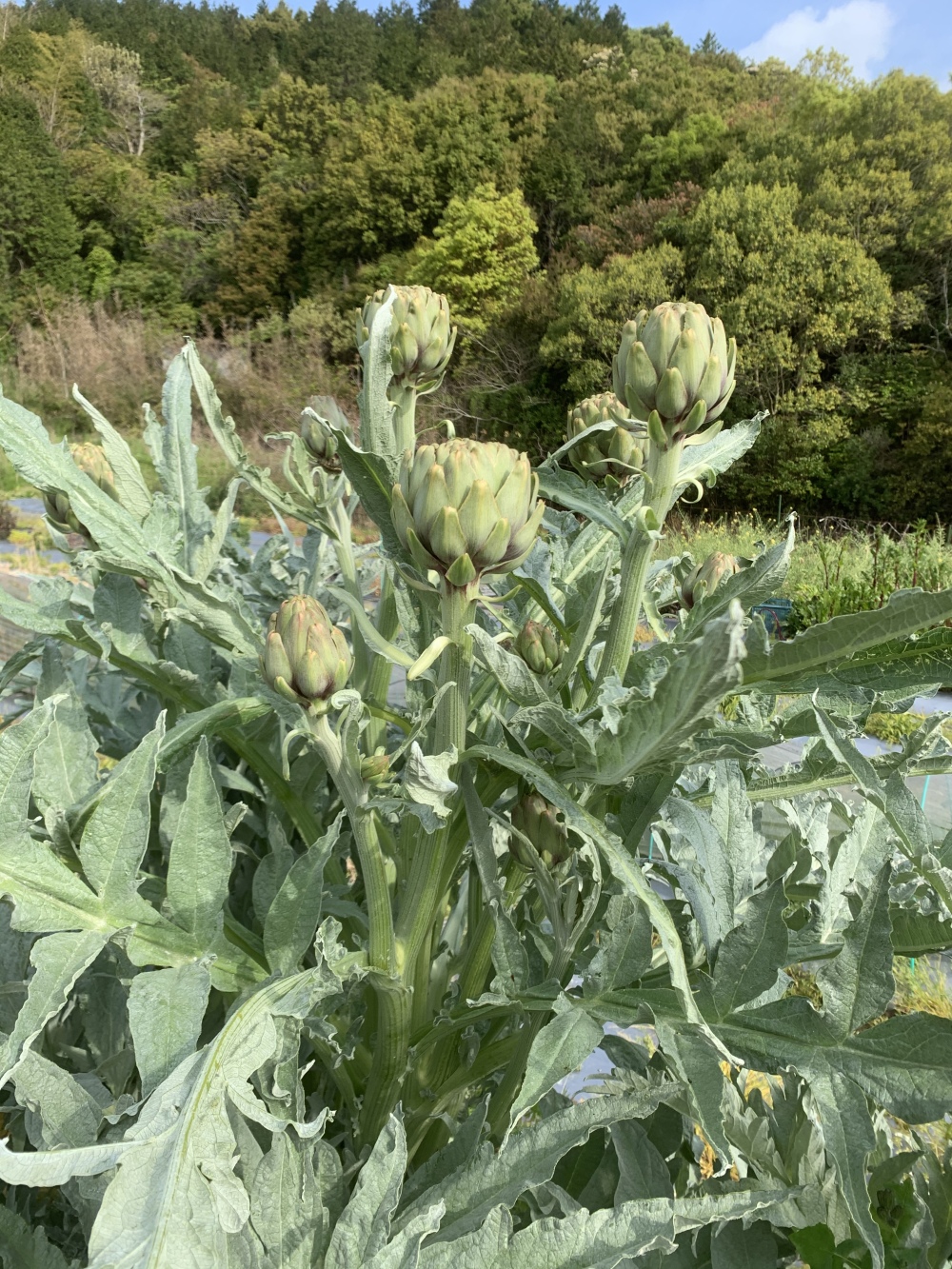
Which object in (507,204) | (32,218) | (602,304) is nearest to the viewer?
(602,304)

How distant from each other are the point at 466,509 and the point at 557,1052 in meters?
0.23

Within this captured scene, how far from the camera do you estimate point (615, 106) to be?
1059cm

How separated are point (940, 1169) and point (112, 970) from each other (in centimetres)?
48

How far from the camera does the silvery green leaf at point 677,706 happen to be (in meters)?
0.29

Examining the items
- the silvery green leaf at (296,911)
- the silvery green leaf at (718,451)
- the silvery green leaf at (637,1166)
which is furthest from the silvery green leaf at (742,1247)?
the silvery green leaf at (718,451)

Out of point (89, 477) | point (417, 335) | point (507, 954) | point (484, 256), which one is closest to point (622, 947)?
point (507, 954)

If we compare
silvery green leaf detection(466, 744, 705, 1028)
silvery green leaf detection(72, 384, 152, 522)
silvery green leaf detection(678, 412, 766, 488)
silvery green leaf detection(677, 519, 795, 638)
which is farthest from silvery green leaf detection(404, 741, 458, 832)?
silvery green leaf detection(72, 384, 152, 522)

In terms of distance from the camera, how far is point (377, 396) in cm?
50

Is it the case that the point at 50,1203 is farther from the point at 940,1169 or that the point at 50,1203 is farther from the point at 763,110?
the point at 763,110

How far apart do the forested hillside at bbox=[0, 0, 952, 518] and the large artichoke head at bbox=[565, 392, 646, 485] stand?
277 inches

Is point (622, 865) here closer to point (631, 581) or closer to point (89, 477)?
point (631, 581)

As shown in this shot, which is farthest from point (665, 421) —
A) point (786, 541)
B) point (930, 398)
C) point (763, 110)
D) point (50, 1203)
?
point (763, 110)

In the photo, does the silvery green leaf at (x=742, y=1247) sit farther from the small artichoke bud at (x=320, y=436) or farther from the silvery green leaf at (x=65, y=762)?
the small artichoke bud at (x=320, y=436)

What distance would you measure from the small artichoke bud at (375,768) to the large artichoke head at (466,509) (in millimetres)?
94
